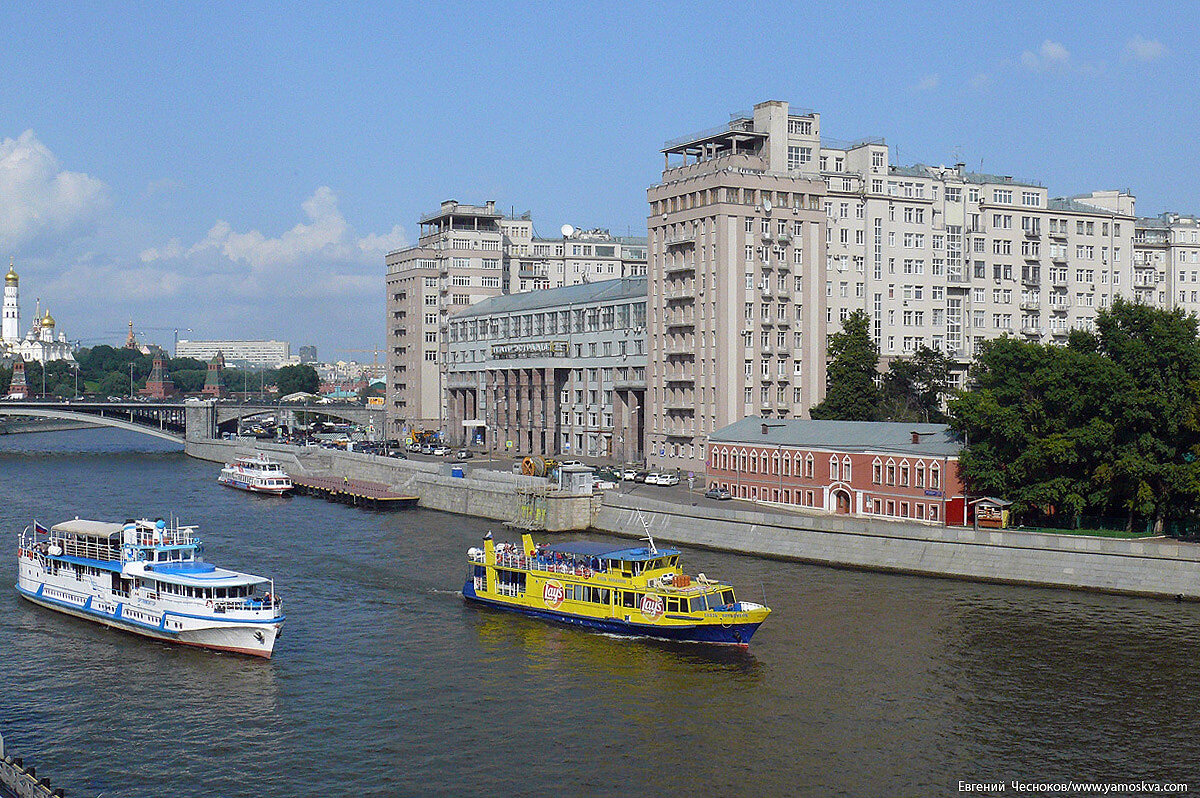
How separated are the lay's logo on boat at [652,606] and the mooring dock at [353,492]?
62670mm

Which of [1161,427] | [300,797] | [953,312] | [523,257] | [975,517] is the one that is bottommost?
[300,797]

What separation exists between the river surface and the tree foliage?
10650 mm

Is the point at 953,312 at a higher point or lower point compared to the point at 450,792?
higher

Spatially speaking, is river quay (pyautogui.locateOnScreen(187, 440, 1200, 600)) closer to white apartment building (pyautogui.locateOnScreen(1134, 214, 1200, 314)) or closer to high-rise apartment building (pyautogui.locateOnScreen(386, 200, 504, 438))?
high-rise apartment building (pyautogui.locateOnScreen(386, 200, 504, 438))

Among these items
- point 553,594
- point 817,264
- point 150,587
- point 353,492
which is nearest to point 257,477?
point 353,492

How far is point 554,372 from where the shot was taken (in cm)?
14688

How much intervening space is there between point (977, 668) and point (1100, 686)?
17.7ft

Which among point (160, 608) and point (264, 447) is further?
point (264, 447)

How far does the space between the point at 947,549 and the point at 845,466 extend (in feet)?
53.2

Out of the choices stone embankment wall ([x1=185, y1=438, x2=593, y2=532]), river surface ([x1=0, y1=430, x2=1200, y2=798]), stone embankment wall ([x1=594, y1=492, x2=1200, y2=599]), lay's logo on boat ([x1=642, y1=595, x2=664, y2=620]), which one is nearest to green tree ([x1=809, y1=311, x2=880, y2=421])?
stone embankment wall ([x1=594, y1=492, x2=1200, y2=599])

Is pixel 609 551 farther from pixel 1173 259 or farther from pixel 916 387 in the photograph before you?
pixel 1173 259

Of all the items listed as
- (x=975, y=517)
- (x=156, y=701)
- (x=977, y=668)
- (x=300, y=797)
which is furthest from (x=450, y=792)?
(x=975, y=517)

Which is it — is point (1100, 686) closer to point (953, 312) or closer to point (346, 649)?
point (346, 649)

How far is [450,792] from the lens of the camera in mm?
40344
